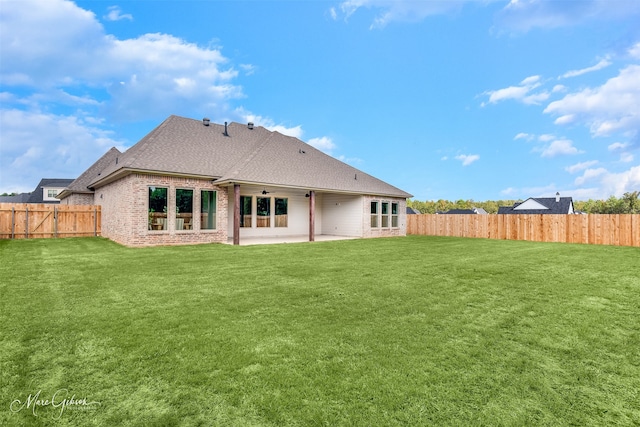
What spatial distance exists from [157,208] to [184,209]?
3.30ft

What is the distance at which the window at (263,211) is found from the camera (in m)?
16.6

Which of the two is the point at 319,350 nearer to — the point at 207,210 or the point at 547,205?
the point at 207,210

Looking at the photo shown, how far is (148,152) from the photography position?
1310 cm

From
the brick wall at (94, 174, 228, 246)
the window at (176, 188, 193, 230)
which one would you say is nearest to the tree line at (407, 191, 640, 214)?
the brick wall at (94, 174, 228, 246)

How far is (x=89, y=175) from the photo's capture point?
2105cm

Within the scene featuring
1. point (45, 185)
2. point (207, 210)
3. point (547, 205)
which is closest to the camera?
point (207, 210)

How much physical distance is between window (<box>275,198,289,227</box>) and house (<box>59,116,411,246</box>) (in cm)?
6

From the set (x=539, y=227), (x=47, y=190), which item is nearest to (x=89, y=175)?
(x=47, y=190)

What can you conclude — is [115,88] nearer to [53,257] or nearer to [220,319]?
[53,257]

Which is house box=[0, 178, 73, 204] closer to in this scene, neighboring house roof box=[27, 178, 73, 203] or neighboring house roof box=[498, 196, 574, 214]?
neighboring house roof box=[27, 178, 73, 203]

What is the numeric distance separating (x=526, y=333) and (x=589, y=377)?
3.38ft

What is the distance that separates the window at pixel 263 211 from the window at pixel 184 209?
388cm

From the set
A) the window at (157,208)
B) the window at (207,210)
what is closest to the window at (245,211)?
the window at (207,210)

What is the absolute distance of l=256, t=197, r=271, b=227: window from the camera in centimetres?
1659
